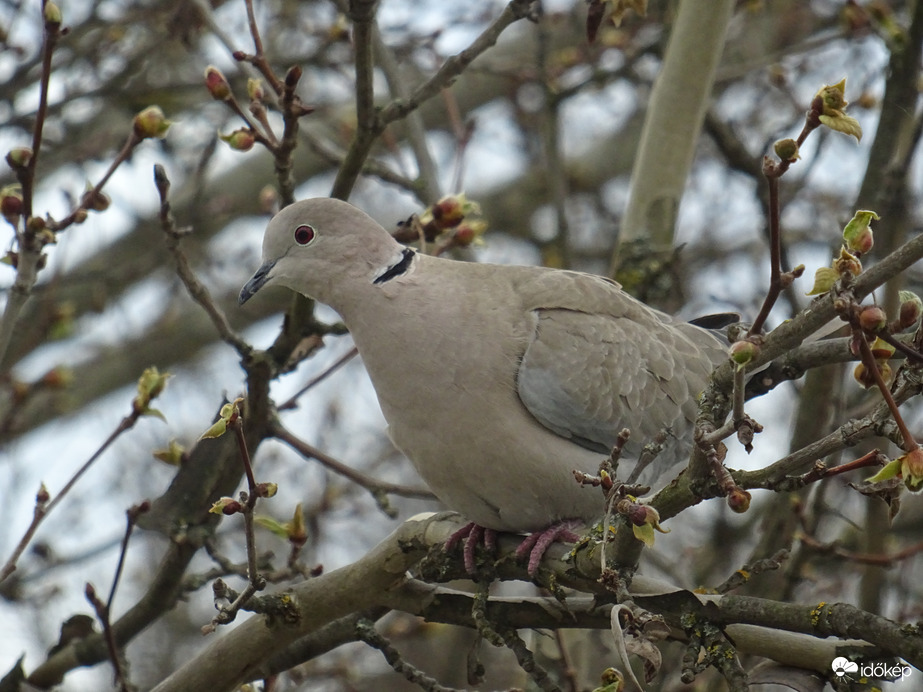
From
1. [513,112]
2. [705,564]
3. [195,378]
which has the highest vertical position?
[513,112]

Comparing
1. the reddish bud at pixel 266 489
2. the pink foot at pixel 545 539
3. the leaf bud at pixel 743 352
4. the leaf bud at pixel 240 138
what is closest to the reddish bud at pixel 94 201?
the leaf bud at pixel 240 138

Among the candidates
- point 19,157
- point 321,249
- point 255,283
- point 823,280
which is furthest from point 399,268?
point 823,280

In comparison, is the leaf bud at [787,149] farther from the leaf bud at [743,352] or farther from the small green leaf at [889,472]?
the small green leaf at [889,472]

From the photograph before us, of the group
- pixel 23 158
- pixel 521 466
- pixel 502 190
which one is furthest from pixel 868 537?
pixel 502 190

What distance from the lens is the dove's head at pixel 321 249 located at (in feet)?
11.4

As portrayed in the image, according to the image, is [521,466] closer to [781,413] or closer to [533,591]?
[533,591]

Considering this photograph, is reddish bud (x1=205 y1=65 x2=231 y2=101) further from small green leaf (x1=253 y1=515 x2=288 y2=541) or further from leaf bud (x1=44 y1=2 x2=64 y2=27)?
small green leaf (x1=253 y1=515 x2=288 y2=541)

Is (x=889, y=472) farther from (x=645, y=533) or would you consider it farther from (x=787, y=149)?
(x=787, y=149)

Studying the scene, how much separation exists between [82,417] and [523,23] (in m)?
4.27

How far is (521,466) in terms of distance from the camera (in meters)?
3.18

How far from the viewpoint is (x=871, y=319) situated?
1730 millimetres

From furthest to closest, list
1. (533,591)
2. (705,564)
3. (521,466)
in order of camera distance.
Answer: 1. (533,591)
2. (705,564)
3. (521,466)

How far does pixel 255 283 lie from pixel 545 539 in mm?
1251

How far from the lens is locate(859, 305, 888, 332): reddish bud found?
173 centimetres
